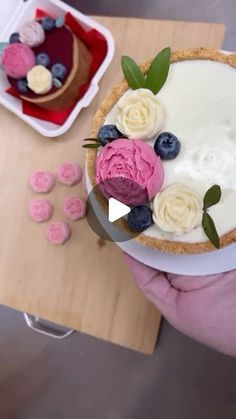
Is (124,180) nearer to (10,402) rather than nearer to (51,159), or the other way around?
(51,159)

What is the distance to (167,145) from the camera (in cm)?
64

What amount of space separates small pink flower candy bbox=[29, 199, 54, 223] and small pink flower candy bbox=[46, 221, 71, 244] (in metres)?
0.02

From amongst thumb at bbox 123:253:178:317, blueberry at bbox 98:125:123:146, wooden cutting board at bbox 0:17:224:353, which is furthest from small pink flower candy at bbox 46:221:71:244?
blueberry at bbox 98:125:123:146

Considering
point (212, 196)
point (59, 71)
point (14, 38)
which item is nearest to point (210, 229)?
point (212, 196)

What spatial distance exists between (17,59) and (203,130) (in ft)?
1.25

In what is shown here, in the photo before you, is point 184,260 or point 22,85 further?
point 22,85

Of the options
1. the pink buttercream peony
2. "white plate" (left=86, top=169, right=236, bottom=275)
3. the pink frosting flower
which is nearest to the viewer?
the pink frosting flower

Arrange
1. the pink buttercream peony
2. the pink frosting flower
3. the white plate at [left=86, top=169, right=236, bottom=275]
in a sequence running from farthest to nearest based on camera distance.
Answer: the pink buttercream peony, the white plate at [left=86, top=169, right=236, bottom=275], the pink frosting flower

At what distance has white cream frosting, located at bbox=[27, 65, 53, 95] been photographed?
2.85 feet

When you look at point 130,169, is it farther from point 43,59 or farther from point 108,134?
point 43,59

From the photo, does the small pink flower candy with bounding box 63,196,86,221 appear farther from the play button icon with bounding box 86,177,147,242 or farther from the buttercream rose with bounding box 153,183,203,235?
the buttercream rose with bounding box 153,183,203,235

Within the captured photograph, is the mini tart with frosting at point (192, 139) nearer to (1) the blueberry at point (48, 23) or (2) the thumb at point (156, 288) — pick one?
(2) the thumb at point (156, 288)

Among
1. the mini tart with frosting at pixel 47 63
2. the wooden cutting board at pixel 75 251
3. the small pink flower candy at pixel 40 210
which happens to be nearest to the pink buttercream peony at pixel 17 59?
the mini tart with frosting at pixel 47 63

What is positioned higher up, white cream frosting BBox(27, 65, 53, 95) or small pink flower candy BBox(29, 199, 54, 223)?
white cream frosting BBox(27, 65, 53, 95)
